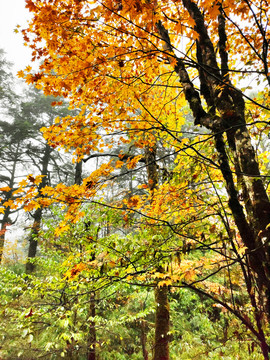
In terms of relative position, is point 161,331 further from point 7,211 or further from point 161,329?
point 7,211

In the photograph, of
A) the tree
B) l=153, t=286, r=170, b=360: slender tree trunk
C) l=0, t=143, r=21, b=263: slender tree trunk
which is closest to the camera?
the tree

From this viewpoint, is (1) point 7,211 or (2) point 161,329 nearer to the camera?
(2) point 161,329

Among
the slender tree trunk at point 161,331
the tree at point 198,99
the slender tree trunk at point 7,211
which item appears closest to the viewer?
the tree at point 198,99

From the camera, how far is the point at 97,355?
5988 millimetres

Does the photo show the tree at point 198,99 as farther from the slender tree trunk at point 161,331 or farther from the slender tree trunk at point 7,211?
the slender tree trunk at point 7,211

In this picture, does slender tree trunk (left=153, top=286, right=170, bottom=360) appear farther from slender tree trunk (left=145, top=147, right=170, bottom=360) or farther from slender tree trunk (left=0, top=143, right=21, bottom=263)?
slender tree trunk (left=0, top=143, right=21, bottom=263)

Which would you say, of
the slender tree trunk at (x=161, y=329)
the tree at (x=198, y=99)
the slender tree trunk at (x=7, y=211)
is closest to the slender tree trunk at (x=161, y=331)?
the slender tree trunk at (x=161, y=329)

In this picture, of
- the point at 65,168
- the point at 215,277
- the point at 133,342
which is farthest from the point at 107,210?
the point at 65,168

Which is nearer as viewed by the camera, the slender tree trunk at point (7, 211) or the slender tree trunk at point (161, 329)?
the slender tree trunk at point (161, 329)

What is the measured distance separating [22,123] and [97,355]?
1295 centimetres

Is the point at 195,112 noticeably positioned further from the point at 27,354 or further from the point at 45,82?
the point at 27,354

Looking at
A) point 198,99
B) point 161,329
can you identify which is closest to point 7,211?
point 161,329

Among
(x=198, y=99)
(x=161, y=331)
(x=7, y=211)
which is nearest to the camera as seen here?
(x=198, y=99)

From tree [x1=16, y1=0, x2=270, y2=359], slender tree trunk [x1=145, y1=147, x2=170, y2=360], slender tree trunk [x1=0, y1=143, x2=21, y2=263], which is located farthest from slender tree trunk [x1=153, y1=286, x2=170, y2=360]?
slender tree trunk [x1=0, y1=143, x2=21, y2=263]
